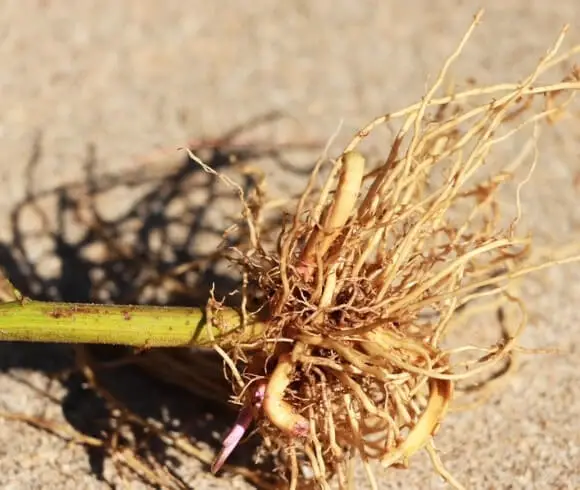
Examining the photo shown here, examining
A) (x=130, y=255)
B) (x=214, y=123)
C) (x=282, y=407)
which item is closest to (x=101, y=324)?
(x=282, y=407)

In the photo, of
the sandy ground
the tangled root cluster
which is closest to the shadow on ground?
the sandy ground

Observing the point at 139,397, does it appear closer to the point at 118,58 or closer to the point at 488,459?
the point at 488,459

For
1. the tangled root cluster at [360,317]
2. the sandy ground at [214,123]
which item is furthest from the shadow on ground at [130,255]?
the tangled root cluster at [360,317]

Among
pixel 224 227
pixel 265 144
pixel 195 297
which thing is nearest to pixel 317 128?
pixel 265 144

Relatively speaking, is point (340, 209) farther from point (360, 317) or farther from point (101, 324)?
point (101, 324)

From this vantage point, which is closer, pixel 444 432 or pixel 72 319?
pixel 72 319

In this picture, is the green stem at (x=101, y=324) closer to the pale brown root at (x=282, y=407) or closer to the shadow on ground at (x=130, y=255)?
the pale brown root at (x=282, y=407)
